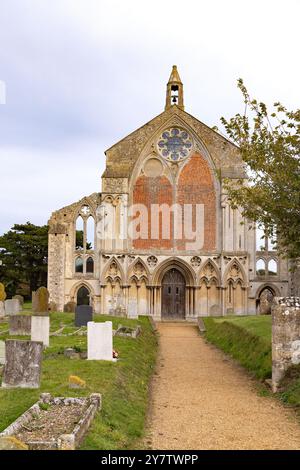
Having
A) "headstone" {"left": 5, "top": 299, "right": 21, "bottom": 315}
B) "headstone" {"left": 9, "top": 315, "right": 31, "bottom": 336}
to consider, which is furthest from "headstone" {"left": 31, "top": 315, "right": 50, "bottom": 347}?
"headstone" {"left": 5, "top": 299, "right": 21, "bottom": 315}

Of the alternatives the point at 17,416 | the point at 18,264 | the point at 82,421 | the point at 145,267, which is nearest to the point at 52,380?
the point at 17,416

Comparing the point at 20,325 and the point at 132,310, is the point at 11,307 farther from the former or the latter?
the point at 20,325

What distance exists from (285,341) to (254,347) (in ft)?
16.9

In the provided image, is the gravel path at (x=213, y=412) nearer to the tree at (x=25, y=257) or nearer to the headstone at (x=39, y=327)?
the headstone at (x=39, y=327)

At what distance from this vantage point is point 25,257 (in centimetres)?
5047

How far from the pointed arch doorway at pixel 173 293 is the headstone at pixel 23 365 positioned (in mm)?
26521

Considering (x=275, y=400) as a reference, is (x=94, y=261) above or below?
above

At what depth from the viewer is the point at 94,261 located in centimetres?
3788

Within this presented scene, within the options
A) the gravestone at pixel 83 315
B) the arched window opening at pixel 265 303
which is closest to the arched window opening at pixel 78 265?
the arched window opening at pixel 265 303

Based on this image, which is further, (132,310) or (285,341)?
(132,310)

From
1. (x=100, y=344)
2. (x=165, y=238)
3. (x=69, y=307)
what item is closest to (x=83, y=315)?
(x=100, y=344)

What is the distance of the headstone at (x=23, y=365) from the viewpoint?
11.6m
